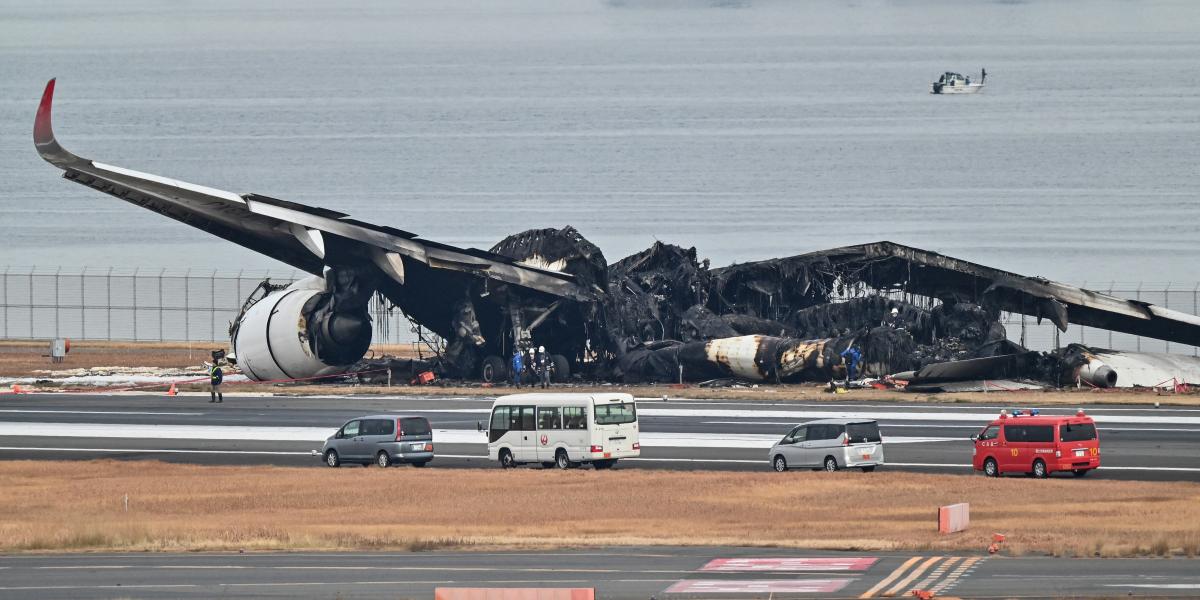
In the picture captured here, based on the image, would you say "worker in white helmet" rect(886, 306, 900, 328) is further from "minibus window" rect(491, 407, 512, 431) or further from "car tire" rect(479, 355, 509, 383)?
"minibus window" rect(491, 407, 512, 431)

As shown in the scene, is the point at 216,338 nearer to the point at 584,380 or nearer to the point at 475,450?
the point at 584,380

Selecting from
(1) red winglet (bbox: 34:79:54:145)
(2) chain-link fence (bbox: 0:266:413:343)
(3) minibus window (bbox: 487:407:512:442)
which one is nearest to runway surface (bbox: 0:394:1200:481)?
(3) minibus window (bbox: 487:407:512:442)

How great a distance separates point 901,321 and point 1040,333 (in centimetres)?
3388

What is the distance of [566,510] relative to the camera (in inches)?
1623

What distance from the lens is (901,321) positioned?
78.1 meters

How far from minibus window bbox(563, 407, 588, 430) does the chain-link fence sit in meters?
69.7

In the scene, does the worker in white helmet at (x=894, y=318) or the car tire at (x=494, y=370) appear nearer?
the worker in white helmet at (x=894, y=318)

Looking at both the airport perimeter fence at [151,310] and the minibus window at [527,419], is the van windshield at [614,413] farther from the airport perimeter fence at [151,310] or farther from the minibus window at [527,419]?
the airport perimeter fence at [151,310]

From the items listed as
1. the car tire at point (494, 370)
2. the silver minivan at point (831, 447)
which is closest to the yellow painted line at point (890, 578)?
the silver minivan at point (831, 447)

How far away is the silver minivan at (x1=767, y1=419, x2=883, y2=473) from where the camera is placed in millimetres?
48688

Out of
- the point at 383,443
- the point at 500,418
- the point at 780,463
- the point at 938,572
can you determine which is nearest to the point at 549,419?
the point at 500,418

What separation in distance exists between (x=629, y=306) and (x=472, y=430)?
21.3 metres

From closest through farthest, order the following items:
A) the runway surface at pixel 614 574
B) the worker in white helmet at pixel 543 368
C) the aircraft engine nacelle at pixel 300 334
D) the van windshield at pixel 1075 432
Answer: the runway surface at pixel 614 574 → the van windshield at pixel 1075 432 → the worker in white helmet at pixel 543 368 → the aircraft engine nacelle at pixel 300 334

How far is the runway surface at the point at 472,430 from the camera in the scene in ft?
174
